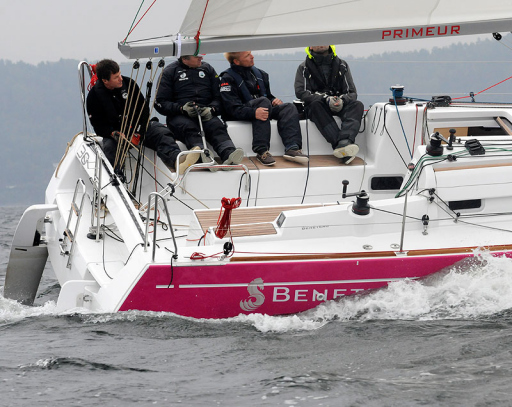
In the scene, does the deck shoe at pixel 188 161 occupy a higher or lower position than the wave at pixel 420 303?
higher

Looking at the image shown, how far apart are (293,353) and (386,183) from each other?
278 cm

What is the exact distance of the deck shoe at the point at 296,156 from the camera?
6938 millimetres

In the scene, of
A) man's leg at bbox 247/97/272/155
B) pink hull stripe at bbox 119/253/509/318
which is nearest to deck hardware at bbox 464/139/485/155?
pink hull stripe at bbox 119/253/509/318

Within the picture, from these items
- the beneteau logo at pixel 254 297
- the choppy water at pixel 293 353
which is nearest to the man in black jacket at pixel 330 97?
the choppy water at pixel 293 353

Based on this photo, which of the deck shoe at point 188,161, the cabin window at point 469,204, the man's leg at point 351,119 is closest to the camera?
the cabin window at point 469,204

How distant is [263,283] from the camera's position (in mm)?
5105

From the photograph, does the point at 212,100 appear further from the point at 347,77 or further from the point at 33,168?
the point at 33,168

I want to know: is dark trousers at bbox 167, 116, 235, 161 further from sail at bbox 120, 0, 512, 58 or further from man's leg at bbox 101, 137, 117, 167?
sail at bbox 120, 0, 512, 58

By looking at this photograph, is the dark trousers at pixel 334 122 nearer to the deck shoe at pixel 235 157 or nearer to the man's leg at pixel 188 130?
the deck shoe at pixel 235 157

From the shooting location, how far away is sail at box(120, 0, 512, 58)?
5129mm

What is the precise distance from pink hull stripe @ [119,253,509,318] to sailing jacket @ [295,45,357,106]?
2529 millimetres

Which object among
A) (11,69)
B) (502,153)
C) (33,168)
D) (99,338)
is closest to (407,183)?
(502,153)

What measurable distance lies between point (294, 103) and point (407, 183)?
2012 millimetres

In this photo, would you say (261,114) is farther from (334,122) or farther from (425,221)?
(425,221)
